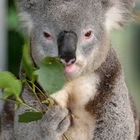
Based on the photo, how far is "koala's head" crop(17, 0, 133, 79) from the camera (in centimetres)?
415

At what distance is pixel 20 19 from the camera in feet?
14.7

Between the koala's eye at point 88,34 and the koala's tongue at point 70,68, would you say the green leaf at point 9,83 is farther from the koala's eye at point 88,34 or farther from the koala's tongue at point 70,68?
the koala's eye at point 88,34

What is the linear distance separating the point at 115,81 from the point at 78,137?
352mm

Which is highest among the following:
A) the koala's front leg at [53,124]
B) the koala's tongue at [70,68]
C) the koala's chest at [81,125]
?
the koala's tongue at [70,68]

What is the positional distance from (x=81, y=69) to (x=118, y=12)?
47 cm

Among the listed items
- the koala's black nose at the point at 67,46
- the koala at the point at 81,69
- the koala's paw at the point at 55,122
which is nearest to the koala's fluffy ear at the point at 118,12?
the koala at the point at 81,69

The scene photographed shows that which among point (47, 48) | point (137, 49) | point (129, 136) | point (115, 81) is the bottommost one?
point (137, 49)

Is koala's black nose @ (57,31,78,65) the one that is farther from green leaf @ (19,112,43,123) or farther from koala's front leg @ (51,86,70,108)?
koala's front leg @ (51,86,70,108)

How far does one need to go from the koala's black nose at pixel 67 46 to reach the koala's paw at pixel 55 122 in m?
0.35

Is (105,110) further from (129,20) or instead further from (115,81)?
(129,20)

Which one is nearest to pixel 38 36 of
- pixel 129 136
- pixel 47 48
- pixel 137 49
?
pixel 47 48

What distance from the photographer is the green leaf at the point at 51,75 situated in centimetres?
396

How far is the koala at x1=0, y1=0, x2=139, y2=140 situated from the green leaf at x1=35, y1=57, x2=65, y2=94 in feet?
0.22

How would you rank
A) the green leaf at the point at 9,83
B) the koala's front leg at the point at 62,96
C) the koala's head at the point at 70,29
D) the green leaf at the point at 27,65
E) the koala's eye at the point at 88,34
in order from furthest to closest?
the koala's front leg at the point at 62,96 → the koala's eye at the point at 88,34 → the koala's head at the point at 70,29 → the green leaf at the point at 27,65 → the green leaf at the point at 9,83
